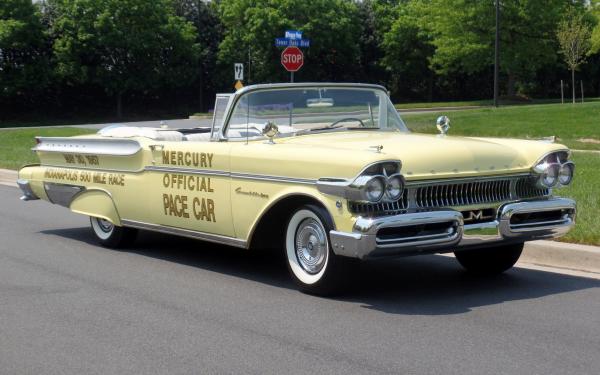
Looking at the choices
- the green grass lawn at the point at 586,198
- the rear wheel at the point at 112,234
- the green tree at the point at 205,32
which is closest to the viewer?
the green grass lawn at the point at 586,198

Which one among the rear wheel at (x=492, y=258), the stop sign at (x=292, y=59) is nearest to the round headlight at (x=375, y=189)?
the rear wheel at (x=492, y=258)

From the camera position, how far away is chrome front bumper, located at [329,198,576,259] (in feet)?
19.3

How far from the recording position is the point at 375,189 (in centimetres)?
594

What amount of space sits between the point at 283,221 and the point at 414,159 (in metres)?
1.20

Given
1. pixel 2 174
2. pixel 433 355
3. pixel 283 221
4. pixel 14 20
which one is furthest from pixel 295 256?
pixel 14 20

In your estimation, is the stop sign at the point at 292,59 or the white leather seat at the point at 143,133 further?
the stop sign at the point at 292,59

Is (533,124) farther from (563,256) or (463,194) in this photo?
(463,194)

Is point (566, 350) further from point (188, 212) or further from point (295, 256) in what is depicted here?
point (188, 212)

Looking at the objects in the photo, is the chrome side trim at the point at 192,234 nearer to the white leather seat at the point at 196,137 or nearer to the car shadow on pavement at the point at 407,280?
the car shadow on pavement at the point at 407,280

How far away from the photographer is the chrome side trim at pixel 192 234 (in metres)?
7.00

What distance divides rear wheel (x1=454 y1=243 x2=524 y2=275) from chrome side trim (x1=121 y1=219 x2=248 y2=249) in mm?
1762

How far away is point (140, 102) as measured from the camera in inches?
2008

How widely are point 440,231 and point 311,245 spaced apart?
95cm

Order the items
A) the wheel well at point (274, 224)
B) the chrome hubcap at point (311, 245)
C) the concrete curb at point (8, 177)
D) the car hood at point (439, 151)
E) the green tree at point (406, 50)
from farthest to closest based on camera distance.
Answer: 1. the green tree at point (406, 50)
2. the concrete curb at point (8, 177)
3. the wheel well at point (274, 224)
4. the chrome hubcap at point (311, 245)
5. the car hood at point (439, 151)
